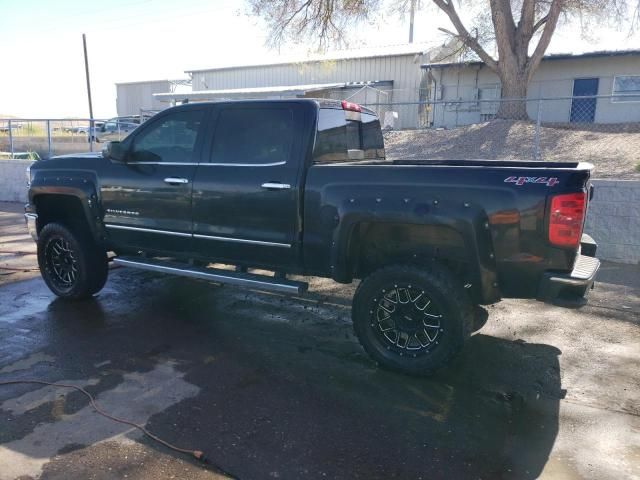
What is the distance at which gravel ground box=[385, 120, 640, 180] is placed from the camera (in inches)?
491

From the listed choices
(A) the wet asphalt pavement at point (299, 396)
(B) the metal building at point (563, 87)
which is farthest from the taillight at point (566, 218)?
(B) the metal building at point (563, 87)

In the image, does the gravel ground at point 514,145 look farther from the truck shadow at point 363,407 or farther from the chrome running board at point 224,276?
the truck shadow at point 363,407

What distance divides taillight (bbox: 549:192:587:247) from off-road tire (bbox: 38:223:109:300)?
179 inches

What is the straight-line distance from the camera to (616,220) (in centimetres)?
784

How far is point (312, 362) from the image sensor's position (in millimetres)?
4477

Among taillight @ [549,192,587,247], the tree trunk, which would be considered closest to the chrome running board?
taillight @ [549,192,587,247]

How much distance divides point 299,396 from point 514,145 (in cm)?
1147

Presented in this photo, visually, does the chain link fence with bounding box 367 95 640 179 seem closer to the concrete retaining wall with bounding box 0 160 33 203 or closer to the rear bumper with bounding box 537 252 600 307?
the rear bumper with bounding box 537 252 600 307

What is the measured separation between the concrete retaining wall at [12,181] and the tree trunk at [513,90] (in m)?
13.8

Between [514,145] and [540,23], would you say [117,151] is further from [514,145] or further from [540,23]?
[540,23]

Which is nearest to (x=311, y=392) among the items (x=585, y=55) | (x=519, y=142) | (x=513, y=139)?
(x=519, y=142)

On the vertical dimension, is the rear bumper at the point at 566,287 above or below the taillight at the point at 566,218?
below

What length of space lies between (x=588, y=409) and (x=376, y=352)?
5.04ft

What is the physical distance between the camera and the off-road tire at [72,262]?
575cm
